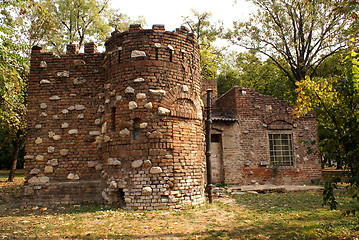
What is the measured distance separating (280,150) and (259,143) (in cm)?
131

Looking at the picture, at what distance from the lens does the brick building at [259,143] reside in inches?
541

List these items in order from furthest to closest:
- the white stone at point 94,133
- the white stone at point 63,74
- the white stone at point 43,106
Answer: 1. the white stone at point 63,74
2. the white stone at point 43,106
3. the white stone at point 94,133

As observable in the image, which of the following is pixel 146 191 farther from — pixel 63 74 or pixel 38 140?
pixel 63 74

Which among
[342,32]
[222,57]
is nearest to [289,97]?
[342,32]

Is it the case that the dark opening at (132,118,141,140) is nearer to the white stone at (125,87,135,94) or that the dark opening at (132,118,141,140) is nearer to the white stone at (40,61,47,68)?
the white stone at (125,87,135,94)

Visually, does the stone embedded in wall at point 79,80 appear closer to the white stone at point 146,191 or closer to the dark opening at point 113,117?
the dark opening at point 113,117

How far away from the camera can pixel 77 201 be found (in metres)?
8.84

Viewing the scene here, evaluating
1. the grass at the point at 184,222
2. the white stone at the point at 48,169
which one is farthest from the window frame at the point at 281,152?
the white stone at the point at 48,169

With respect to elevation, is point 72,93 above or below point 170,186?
above

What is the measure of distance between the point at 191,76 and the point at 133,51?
6.93ft

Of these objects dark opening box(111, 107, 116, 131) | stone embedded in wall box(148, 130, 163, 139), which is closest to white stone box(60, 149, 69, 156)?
dark opening box(111, 107, 116, 131)

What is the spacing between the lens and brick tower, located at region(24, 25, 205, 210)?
798cm

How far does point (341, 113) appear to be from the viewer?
515cm

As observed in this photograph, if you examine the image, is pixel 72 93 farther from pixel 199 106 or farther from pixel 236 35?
pixel 236 35
